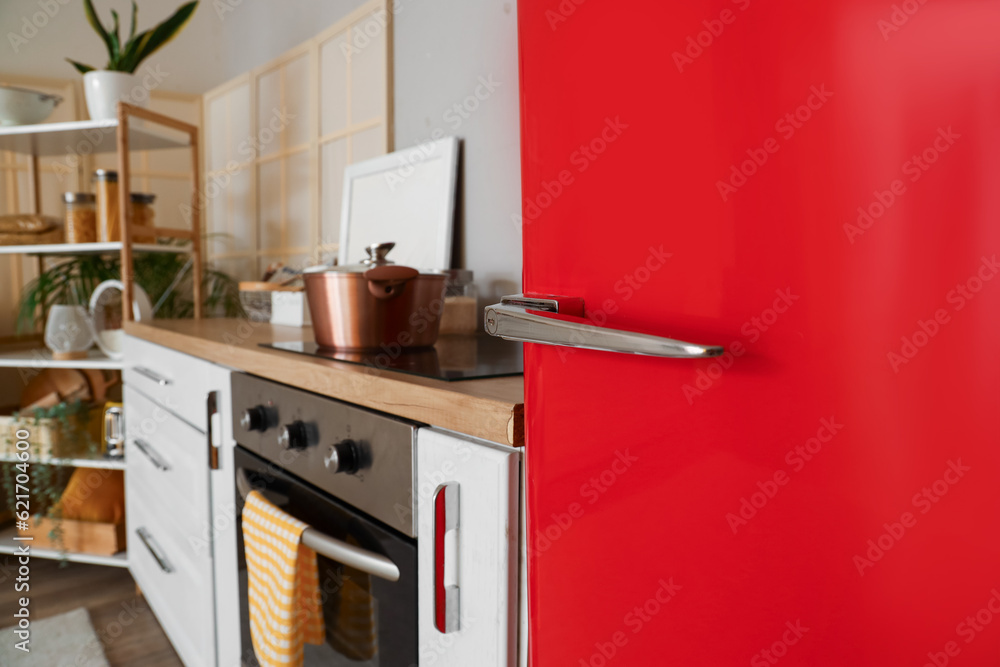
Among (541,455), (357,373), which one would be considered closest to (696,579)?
(541,455)

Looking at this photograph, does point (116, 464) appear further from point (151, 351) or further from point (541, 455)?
point (541, 455)

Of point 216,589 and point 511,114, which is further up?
point 511,114

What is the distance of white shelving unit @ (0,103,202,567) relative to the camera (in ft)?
6.82

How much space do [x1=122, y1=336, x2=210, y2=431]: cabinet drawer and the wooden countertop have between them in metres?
0.12

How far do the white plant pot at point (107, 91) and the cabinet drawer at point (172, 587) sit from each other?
1.26m

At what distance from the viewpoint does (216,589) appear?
4.16 ft

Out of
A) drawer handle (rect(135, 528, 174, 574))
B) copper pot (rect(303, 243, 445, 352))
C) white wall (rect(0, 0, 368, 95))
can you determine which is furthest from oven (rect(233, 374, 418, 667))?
white wall (rect(0, 0, 368, 95))

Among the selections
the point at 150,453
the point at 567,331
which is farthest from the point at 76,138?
the point at 567,331

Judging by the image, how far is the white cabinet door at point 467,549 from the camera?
0.62 m

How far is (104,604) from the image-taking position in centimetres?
202

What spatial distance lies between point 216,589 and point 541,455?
0.99m

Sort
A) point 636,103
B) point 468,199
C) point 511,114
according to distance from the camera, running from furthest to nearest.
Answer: point 468,199, point 511,114, point 636,103

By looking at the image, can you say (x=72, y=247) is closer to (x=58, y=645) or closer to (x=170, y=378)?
(x=170, y=378)

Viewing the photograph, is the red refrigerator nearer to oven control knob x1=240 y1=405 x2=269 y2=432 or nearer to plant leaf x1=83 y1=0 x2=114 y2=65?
oven control knob x1=240 y1=405 x2=269 y2=432
